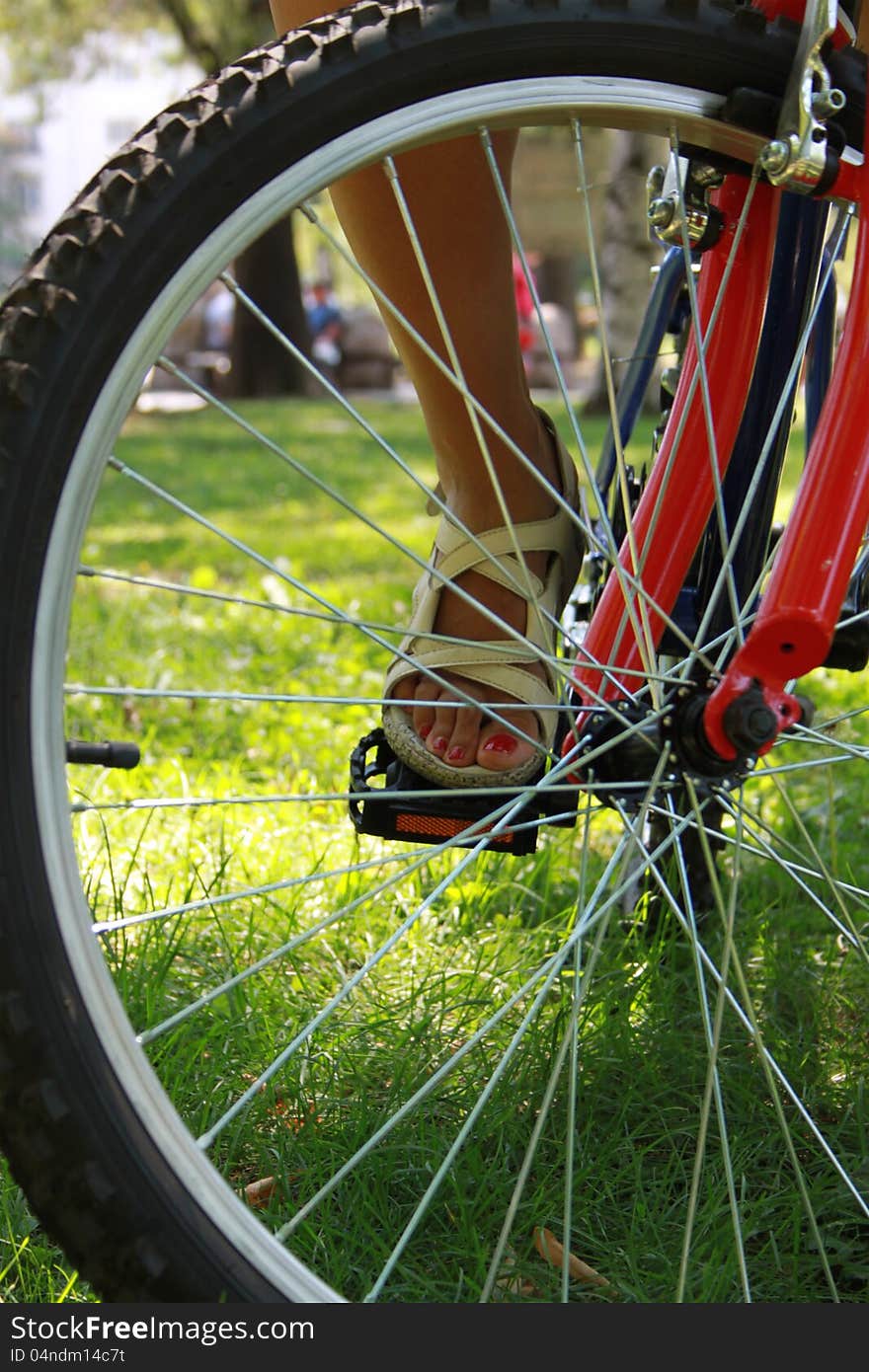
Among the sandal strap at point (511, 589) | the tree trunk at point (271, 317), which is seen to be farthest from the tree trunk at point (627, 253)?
the sandal strap at point (511, 589)

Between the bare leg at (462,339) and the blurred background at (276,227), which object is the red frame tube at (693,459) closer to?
the bare leg at (462,339)

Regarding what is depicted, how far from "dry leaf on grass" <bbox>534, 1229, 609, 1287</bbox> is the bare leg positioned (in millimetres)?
417

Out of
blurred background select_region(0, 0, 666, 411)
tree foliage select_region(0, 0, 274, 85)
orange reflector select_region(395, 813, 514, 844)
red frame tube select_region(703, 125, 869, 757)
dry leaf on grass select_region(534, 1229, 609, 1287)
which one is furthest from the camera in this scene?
tree foliage select_region(0, 0, 274, 85)

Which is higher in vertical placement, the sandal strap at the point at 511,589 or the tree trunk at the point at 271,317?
the tree trunk at the point at 271,317

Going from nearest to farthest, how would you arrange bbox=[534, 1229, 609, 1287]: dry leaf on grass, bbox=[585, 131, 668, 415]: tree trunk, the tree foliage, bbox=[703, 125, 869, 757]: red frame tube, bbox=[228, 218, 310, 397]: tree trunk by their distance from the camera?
bbox=[703, 125, 869, 757]: red frame tube → bbox=[534, 1229, 609, 1287]: dry leaf on grass → bbox=[585, 131, 668, 415]: tree trunk → the tree foliage → bbox=[228, 218, 310, 397]: tree trunk

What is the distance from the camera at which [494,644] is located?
1.33m

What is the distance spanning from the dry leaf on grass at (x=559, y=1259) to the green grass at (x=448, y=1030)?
10 millimetres

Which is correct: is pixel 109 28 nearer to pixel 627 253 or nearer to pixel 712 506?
pixel 627 253

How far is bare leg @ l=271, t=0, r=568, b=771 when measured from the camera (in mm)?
1285

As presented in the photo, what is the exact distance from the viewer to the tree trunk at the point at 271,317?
498 inches

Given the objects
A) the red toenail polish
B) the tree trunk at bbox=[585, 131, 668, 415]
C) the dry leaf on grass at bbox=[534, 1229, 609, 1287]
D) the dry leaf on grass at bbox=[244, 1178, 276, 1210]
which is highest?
the tree trunk at bbox=[585, 131, 668, 415]

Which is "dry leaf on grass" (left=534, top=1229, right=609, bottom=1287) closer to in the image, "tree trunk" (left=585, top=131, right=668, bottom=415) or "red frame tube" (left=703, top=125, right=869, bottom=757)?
"red frame tube" (left=703, top=125, right=869, bottom=757)

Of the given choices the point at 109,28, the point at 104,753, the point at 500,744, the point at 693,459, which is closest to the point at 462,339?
the point at 693,459

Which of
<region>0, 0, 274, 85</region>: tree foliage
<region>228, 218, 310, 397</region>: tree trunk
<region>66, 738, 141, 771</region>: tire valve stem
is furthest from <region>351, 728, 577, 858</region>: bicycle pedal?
<region>0, 0, 274, 85</region>: tree foliage
